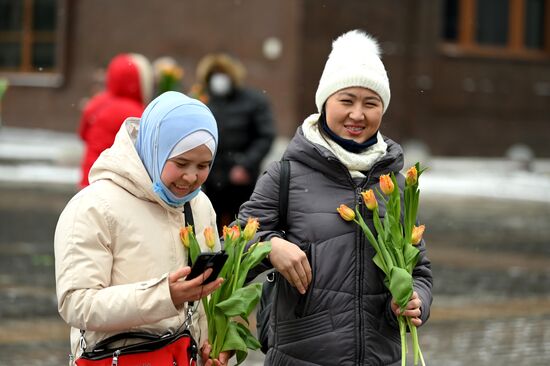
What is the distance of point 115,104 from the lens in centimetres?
871

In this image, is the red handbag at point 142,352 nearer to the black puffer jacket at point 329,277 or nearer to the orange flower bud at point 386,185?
the black puffer jacket at point 329,277

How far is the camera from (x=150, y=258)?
370 cm

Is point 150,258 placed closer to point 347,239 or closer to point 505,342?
point 347,239

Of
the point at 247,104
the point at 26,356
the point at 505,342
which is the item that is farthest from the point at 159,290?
the point at 247,104

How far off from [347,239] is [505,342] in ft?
14.9

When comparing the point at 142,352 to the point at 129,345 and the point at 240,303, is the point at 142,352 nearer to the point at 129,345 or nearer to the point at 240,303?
the point at 129,345

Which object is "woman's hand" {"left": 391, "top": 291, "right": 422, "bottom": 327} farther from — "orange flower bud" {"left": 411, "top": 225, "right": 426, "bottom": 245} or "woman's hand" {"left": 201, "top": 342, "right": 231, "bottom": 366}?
"woman's hand" {"left": 201, "top": 342, "right": 231, "bottom": 366}

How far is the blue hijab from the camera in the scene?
3.67m

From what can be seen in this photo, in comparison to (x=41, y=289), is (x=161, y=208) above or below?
above

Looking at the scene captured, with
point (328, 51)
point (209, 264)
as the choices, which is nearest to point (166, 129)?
point (209, 264)

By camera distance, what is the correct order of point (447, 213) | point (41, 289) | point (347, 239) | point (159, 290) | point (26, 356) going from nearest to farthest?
point (159, 290) → point (347, 239) → point (26, 356) → point (41, 289) → point (447, 213)

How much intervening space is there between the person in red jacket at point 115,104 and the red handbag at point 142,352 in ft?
16.0

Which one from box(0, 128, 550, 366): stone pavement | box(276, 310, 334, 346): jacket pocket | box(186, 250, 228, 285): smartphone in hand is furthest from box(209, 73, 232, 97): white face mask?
box(186, 250, 228, 285): smartphone in hand

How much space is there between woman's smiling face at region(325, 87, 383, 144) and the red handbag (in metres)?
0.94
